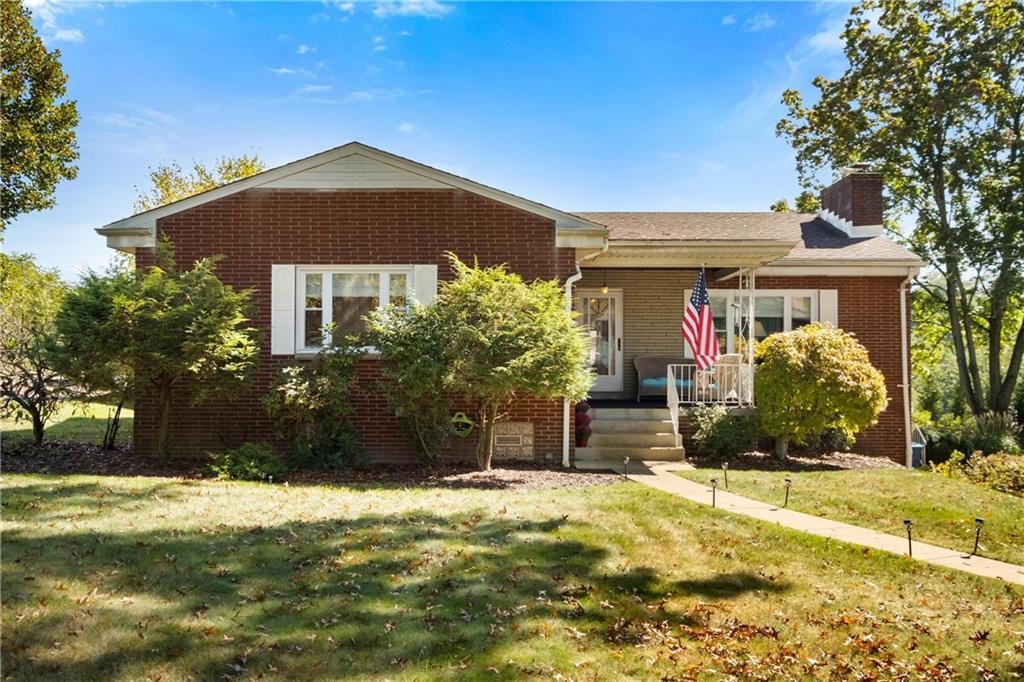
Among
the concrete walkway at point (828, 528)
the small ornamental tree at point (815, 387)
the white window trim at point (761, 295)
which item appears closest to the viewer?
the concrete walkway at point (828, 528)

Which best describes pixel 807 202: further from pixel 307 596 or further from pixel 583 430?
pixel 307 596

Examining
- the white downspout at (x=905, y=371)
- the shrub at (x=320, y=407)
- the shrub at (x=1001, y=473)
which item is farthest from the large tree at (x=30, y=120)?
the shrub at (x=1001, y=473)

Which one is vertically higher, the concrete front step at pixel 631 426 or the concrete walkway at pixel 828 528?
the concrete front step at pixel 631 426

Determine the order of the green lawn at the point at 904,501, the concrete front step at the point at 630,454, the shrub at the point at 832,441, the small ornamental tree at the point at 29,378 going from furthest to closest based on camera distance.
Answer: the shrub at the point at 832,441 < the concrete front step at the point at 630,454 < the small ornamental tree at the point at 29,378 < the green lawn at the point at 904,501

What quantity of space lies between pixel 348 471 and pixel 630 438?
474cm

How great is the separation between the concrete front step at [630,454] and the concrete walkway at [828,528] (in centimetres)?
101

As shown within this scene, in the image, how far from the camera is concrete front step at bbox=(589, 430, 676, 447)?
1120cm

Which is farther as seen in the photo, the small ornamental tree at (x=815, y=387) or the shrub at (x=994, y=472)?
the small ornamental tree at (x=815, y=387)

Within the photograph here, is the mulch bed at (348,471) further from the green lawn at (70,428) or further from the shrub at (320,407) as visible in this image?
the green lawn at (70,428)

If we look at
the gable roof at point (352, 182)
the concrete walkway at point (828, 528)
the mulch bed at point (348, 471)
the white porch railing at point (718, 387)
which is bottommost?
the concrete walkway at point (828, 528)

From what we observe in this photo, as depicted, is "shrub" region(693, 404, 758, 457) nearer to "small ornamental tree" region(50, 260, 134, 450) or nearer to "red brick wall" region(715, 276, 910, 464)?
"red brick wall" region(715, 276, 910, 464)

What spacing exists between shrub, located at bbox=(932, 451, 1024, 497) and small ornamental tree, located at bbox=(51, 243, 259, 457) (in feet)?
36.8

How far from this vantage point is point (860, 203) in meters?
15.2

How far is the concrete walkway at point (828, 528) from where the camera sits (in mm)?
5703
